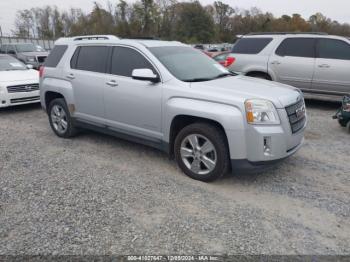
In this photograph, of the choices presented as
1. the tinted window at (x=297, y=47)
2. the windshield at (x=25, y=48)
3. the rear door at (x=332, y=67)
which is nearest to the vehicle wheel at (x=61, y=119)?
the tinted window at (x=297, y=47)

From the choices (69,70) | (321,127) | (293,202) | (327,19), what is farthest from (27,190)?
(327,19)

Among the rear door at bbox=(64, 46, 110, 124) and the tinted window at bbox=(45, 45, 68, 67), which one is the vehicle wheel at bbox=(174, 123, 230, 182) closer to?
the rear door at bbox=(64, 46, 110, 124)

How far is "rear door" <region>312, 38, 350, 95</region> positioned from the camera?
7.76 meters

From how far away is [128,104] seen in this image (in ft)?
15.6

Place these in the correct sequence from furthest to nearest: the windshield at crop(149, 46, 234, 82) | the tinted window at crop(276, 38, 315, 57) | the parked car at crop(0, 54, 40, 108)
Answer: the tinted window at crop(276, 38, 315, 57)
the parked car at crop(0, 54, 40, 108)
the windshield at crop(149, 46, 234, 82)

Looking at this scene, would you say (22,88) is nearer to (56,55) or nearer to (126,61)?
(56,55)

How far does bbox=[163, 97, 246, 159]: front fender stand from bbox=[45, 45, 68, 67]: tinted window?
2970 mm

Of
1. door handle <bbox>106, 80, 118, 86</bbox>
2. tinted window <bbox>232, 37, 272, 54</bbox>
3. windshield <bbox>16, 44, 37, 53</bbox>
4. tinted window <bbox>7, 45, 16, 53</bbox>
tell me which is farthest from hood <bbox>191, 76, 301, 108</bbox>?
tinted window <bbox>7, 45, 16, 53</bbox>

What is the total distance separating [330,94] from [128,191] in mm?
6230

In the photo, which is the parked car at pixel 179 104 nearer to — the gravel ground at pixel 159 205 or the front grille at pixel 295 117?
the front grille at pixel 295 117

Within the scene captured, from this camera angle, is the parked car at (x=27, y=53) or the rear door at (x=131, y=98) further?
the parked car at (x=27, y=53)

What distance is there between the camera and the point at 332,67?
7.84 metres

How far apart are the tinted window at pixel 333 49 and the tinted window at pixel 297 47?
0.19 meters

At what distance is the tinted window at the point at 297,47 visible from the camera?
26.9 feet
